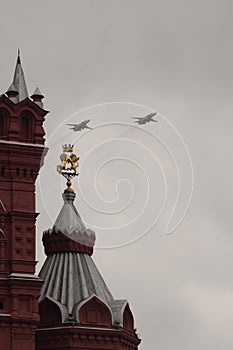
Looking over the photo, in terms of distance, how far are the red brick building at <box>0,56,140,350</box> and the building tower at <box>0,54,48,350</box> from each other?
0.04 metres

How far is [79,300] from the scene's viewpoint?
2156 inches

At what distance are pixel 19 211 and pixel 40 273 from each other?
6266mm

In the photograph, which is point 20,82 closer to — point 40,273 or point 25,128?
point 25,128

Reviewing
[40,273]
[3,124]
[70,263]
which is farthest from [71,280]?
[3,124]

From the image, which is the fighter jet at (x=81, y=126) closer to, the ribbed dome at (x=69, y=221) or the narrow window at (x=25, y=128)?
the narrow window at (x=25, y=128)

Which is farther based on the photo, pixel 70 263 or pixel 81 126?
pixel 70 263

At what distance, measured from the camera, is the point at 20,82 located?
180 feet

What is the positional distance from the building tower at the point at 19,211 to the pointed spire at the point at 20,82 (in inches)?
1.7

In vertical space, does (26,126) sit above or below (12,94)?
below

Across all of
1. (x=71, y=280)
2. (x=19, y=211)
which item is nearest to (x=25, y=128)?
(x=19, y=211)

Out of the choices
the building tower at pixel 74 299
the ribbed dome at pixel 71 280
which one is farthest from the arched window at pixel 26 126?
the ribbed dome at pixel 71 280

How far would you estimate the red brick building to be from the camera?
1999 inches

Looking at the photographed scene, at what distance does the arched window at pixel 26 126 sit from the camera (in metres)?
53.3

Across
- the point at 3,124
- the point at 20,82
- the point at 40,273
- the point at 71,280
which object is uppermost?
the point at 20,82
